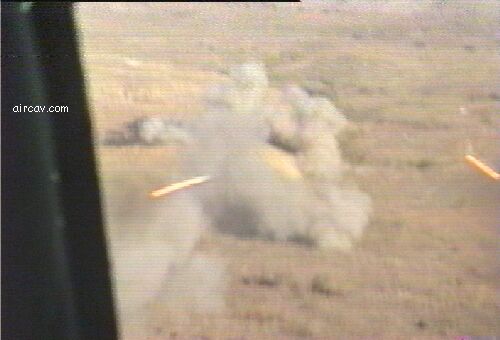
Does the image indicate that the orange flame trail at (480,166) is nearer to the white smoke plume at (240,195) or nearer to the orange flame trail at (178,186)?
the white smoke plume at (240,195)

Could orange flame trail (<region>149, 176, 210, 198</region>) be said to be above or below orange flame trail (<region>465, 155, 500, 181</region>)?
below

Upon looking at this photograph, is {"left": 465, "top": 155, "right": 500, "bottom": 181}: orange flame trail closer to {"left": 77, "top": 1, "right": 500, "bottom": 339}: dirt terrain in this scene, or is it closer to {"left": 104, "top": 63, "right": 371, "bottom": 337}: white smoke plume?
{"left": 77, "top": 1, "right": 500, "bottom": 339}: dirt terrain

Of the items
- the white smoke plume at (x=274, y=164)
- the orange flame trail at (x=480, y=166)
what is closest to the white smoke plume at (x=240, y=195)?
the white smoke plume at (x=274, y=164)


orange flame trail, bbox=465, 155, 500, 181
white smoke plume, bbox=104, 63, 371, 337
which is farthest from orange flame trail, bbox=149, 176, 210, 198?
orange flame trail, bbox=465, 155, 500, 181

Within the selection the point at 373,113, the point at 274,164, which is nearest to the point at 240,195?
the point at 274,164

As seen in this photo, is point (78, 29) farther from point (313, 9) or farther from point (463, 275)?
point (463, 275)

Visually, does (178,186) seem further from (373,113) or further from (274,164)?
(373,113)
